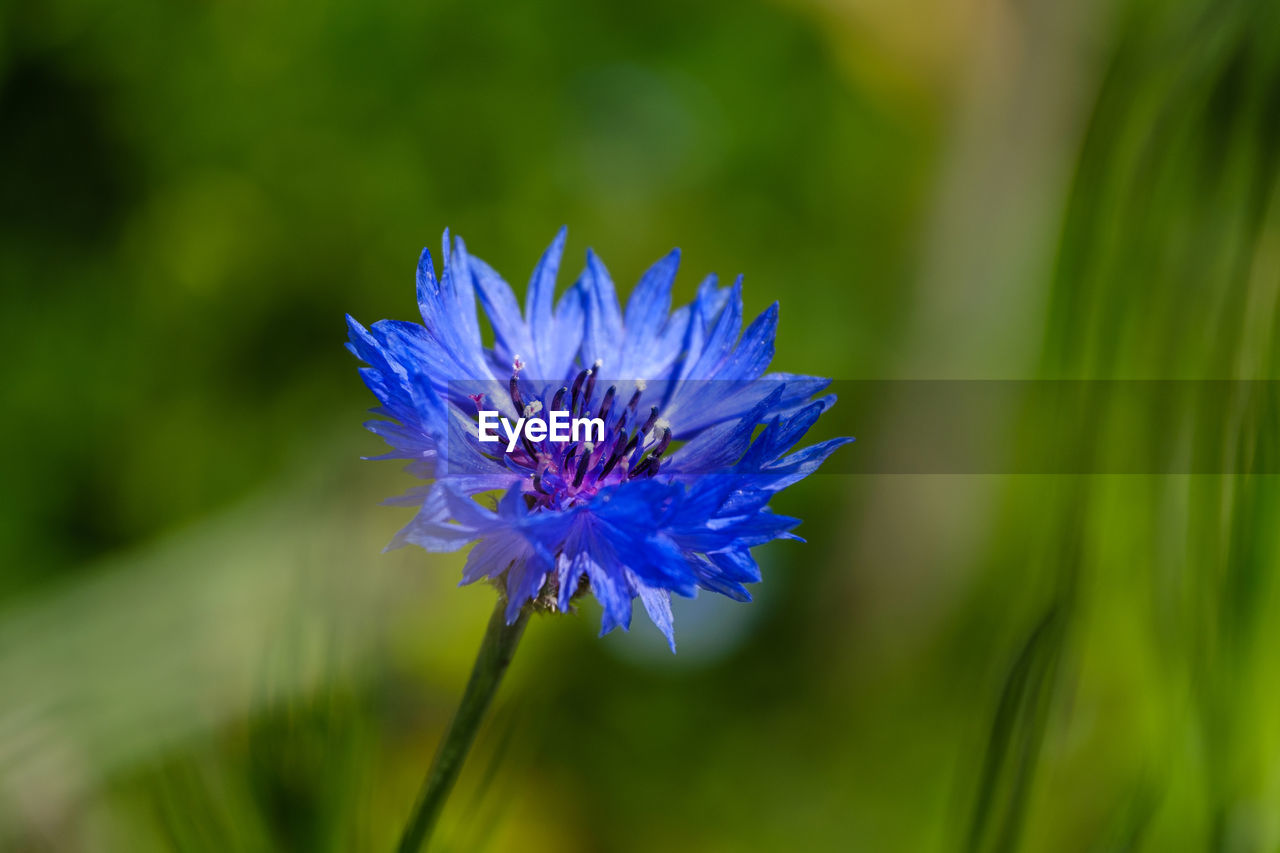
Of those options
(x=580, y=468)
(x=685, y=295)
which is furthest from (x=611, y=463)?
(x=685, y=295)

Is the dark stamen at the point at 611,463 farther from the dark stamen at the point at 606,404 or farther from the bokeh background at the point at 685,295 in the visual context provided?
the bokeh background at the point at 685,295

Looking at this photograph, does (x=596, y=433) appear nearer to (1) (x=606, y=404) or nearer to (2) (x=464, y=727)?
(1) (x=606, y=404)

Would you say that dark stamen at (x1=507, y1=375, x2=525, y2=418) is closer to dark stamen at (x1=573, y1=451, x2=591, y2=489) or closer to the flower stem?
dark stamen at (x1=573, y1=451, x2=591, y2=489)

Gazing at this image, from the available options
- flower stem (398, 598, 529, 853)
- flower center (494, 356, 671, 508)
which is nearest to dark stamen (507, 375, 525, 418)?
flower center (494, 356, 671, 508)

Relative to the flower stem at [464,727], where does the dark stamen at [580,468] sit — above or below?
→ above

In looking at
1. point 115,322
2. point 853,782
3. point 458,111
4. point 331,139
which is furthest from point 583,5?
point 853,782

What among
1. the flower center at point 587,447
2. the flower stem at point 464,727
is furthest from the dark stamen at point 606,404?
the flower stem at point 464,727

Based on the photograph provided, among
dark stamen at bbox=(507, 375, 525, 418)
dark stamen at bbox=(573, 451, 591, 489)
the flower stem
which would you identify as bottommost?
the flower stem
